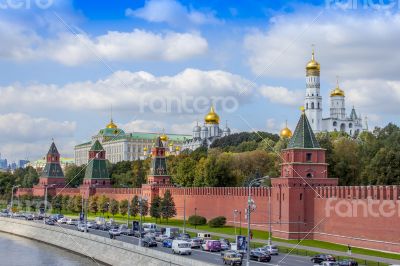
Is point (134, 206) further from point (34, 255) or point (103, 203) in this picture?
point (34, 255)

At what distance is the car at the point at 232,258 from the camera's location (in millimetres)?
39594

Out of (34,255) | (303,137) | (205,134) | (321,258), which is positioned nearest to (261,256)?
(321,258)

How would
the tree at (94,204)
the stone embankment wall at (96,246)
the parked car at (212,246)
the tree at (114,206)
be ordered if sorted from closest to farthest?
the stone embankment wall at (96,246) < the parked car at (212,246) < the tree at (114,206) < the tree at (94,204)

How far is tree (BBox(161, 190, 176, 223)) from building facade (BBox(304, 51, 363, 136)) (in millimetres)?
66082

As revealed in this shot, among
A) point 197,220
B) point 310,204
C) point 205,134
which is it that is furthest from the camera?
point 205,134

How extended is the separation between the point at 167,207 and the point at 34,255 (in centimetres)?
2187

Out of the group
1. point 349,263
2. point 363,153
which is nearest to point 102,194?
point 363,153

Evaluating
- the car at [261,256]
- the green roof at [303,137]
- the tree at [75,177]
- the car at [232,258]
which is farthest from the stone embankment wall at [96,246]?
the tree at [75,177]

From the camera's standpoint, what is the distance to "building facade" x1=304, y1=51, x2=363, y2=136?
14511cm

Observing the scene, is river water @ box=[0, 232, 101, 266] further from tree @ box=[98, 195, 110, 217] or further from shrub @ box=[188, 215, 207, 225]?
tree @ box=[98, 195, 110, 217]

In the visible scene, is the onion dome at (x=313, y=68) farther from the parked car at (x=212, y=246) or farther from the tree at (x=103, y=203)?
the parked car at (x=212, y=246)

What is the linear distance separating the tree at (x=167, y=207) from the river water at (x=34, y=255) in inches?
560

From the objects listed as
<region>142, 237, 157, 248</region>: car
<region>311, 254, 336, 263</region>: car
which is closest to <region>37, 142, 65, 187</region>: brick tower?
<region>142, 237, 157, 248</region>: car

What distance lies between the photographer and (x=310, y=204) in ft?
192
